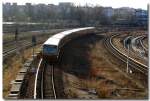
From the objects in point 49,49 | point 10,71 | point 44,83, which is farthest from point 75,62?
point 44,83

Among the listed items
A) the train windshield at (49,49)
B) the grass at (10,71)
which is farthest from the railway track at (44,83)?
the grass at (10,71)

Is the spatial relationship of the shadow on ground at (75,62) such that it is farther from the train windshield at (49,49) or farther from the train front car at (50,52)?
the train windshield at (49,49)

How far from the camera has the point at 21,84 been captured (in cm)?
2005

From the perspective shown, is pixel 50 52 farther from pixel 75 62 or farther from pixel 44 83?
pixel 44 83

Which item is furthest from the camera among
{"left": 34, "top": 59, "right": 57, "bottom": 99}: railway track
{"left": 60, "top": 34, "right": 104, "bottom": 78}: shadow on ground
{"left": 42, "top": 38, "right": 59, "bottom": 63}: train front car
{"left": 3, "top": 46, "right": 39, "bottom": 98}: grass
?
{"left": 42, "top": 38, "right": 59, "bottom": 63}: train front car

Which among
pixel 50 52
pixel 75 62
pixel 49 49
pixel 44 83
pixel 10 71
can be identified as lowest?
pixel 75 62

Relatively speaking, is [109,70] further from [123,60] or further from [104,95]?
[104,95]

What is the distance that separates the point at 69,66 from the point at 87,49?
12.2m

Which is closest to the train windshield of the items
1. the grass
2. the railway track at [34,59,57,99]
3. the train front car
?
the train front car

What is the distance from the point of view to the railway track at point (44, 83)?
727 inches

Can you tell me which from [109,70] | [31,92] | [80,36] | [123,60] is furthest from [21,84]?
[80,36]

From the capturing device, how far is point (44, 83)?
21031 millimetres

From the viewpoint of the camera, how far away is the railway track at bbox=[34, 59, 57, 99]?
18.5 metres

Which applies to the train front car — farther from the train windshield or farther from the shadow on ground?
the shadow on ground
